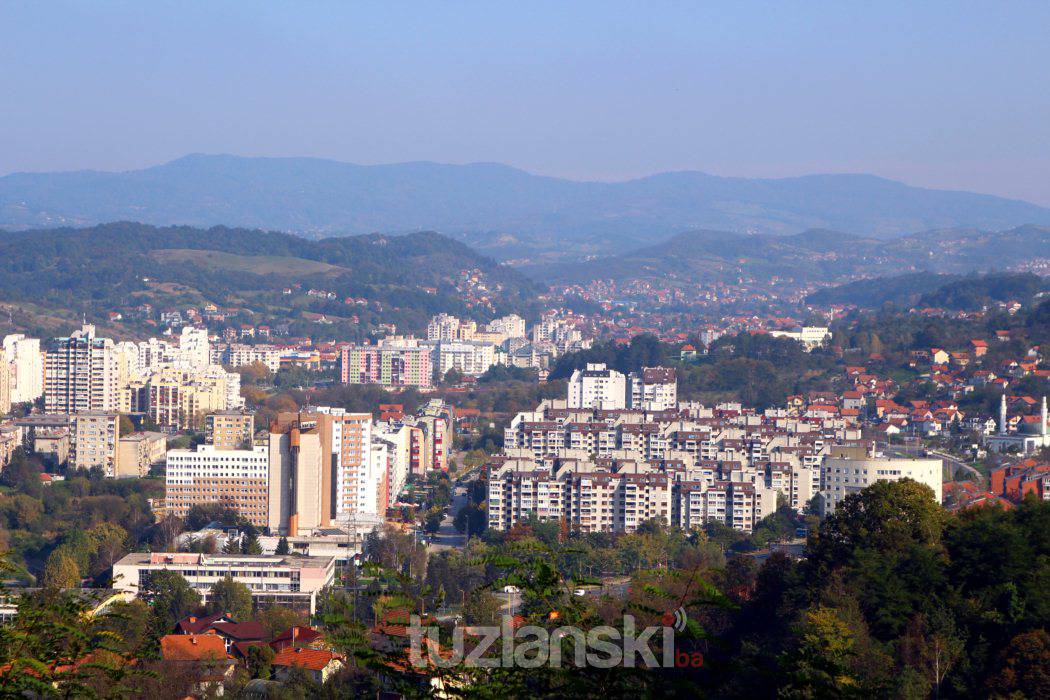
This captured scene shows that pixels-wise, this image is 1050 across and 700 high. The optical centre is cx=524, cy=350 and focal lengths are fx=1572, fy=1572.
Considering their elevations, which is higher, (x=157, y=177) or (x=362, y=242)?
(x=157, y=177)

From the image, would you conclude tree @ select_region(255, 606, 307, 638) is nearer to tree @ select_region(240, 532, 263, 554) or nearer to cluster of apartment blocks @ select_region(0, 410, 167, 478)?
tree @ select_region(240, 532, 263, 554)

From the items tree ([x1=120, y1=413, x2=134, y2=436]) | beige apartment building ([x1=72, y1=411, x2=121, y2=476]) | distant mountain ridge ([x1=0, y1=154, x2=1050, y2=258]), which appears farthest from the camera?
distant mountain ridge ([x1=0, y1=154, x2=1050, y2=258])

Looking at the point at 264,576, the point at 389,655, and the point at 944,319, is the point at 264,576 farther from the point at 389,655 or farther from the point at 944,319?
the point at 944,319

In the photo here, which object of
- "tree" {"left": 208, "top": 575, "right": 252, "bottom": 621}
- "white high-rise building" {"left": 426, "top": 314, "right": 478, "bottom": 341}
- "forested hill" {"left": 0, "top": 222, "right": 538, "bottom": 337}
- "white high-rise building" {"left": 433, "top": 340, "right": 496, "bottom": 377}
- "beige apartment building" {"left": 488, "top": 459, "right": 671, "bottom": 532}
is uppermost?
"forested hill" {"left": 0, "top": 222, "right": 538, "bottom": 337}

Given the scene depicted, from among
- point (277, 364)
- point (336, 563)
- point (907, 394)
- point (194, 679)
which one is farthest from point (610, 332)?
point (194, 679)

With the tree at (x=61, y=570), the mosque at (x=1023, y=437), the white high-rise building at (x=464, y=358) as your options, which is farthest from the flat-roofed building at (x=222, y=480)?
the white high-rise building at (x=464, y=358)

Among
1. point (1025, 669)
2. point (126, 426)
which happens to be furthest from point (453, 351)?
point (1025, 669)

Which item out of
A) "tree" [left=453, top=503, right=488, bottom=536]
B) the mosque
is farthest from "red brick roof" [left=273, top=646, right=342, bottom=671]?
the mosque
